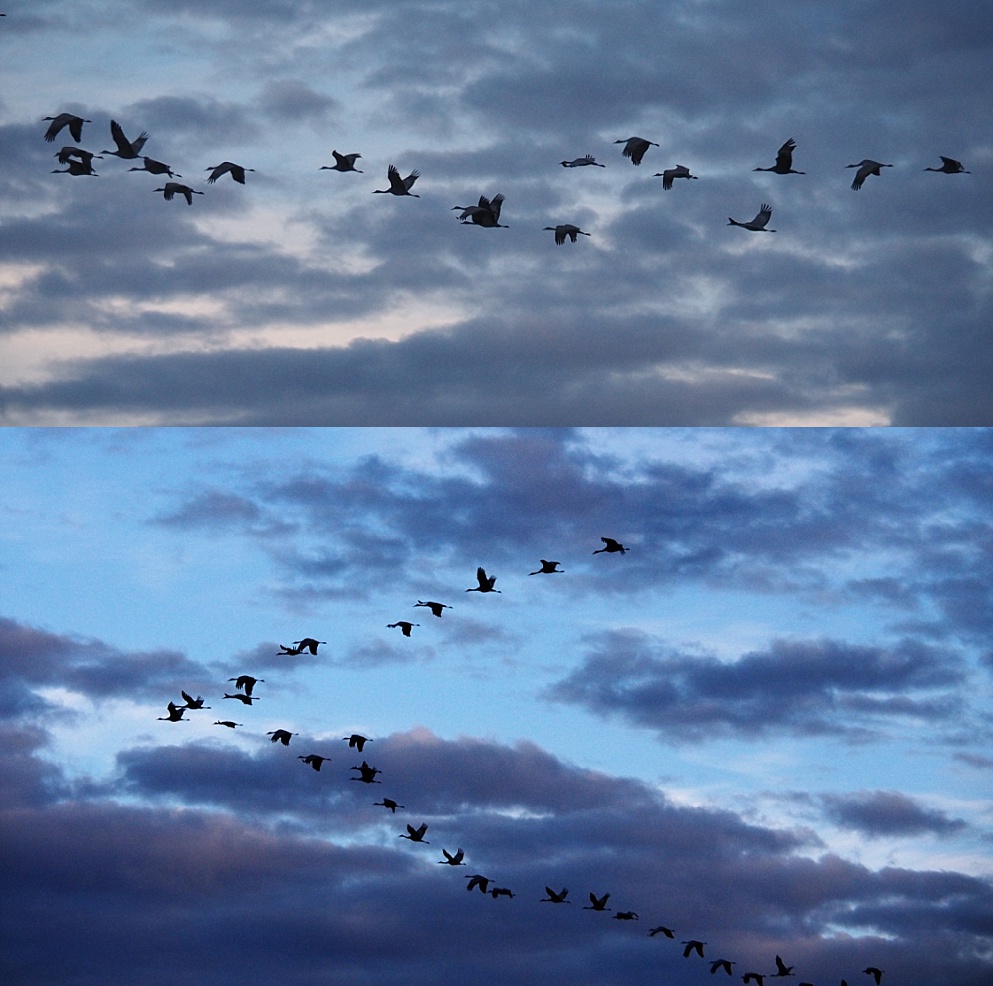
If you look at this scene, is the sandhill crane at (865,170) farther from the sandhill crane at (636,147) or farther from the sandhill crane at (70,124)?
the sandhill crane at (70,124)

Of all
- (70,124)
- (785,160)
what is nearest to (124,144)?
(70,124)

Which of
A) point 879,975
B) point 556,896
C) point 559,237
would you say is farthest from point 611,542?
point 879,975

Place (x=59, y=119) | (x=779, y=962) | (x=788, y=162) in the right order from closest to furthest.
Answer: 1. (x=59, y=119)
2. (x=788, y=162)
3. (x=779, y=962)

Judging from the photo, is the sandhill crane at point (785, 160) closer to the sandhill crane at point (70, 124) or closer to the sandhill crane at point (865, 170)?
the sandhill crane at point (865, 170)

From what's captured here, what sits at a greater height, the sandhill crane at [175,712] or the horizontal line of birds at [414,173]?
the horizontal line of birds at [414,173]

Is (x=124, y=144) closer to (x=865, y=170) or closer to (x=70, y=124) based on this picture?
(x=70, y=124)

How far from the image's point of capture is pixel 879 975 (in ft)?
277

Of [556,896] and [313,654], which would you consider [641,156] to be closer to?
[313,654]

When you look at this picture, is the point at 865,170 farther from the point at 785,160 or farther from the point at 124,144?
the point at 124,144

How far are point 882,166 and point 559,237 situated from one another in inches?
569

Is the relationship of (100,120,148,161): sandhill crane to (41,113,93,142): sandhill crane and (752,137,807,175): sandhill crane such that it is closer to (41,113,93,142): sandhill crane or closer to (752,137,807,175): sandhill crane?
(41,113,93,142): sandhill crane

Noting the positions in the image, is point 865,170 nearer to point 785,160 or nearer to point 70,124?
point 785,160

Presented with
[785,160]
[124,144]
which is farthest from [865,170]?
[124,144]

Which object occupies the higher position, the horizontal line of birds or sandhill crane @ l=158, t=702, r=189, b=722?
the horizontal line of birds
